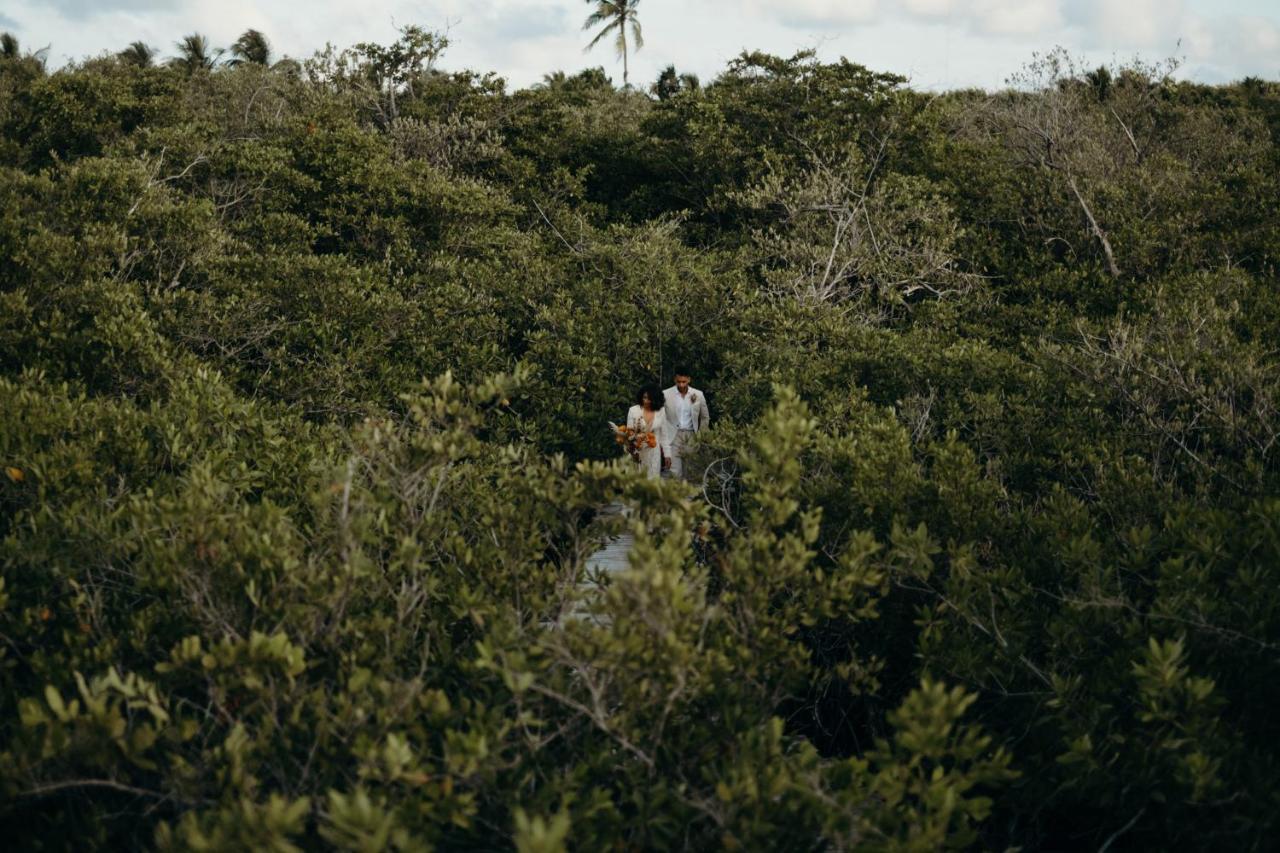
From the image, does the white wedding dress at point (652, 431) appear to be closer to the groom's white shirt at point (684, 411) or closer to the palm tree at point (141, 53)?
the groom's white shirt at point (684, 411)

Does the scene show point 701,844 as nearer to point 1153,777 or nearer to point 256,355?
point 1153,777

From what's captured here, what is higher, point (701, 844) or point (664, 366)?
point (664, 366)

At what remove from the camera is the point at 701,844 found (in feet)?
16.2

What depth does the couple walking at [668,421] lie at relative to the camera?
38.3ft

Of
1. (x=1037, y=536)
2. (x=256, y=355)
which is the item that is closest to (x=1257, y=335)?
(x=1037, y=536)

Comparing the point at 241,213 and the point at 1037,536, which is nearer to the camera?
the point at 1037,536

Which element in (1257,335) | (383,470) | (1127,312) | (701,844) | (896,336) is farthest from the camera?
(1127,312)

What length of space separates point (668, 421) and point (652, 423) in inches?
20.3

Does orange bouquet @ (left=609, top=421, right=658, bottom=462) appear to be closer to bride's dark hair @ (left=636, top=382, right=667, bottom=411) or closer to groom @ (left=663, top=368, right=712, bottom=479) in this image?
bride's dark hair @ (left=636, top=382, right=667, bottom=411)

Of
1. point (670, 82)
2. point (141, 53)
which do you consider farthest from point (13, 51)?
point (670, 82)

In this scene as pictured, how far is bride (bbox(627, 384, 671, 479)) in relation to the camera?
11617 millimetres

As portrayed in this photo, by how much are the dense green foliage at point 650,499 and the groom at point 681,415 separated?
83 centimetres

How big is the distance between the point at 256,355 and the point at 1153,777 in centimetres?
1205

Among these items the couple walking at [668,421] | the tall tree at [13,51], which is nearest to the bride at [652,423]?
the couple walking at [668,421]
